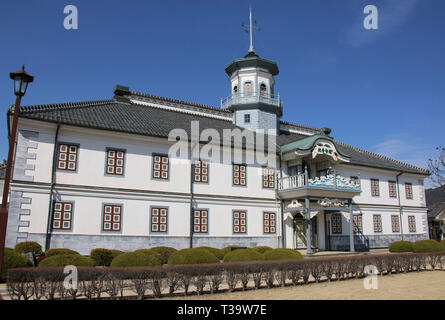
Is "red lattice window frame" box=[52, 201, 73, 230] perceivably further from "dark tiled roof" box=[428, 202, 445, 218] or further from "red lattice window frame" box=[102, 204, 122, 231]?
"dark tiled roof" box=[428, 202, 445, 218]

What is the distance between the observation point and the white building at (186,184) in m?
18.5

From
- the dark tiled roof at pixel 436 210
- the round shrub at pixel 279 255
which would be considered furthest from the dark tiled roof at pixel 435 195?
the round shrub at pixel 279 255

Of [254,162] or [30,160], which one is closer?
[30,160]

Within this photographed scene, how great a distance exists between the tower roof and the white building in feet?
0.32

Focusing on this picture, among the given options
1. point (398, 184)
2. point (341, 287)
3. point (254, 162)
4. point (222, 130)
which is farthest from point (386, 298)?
point (398, 184)

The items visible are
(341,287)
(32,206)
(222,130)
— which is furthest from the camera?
(222,130)

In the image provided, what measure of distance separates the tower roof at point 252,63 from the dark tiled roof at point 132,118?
15.1 ft

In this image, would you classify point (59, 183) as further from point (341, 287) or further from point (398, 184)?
point (398, 184)

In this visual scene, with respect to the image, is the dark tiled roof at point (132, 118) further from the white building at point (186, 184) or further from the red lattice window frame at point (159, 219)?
the red lattice window frame at point (159, 219)

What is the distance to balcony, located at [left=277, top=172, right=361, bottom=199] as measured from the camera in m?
24.2

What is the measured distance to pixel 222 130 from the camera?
27.6 m

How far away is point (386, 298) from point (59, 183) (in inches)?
627
